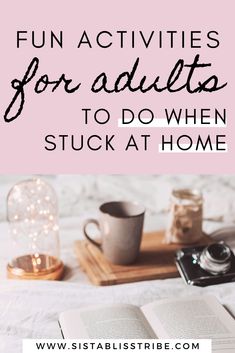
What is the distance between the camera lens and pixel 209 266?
94 cm

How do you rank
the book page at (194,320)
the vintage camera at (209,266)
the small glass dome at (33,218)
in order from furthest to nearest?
the small glass dome at (33,218)
the vintage camera at (209,266)
the book page at (194,320)

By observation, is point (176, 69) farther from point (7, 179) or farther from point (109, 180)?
point (7, 179)

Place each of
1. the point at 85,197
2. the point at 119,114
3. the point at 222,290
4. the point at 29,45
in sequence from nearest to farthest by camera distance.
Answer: the point at 222,290 < the point at 29,45 < the point at 119,114 < the point at 85,197

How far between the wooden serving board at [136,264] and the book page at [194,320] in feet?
0.31

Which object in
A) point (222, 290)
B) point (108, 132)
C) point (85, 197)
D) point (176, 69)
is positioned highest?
point (176, 69)

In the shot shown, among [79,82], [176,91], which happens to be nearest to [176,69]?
[176,91]

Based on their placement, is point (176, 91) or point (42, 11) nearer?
point (42, 11)

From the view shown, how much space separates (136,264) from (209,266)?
5.0 inches

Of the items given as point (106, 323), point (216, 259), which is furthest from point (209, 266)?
point (106, 323)

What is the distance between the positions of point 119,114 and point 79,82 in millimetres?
107

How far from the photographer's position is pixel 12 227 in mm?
1063

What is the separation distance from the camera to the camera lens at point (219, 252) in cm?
93

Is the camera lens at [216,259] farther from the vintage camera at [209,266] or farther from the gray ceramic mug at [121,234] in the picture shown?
the gray ceramic mug at [121,234]

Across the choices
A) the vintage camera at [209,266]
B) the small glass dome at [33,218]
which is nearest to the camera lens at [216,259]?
the vintage camera at [209,266]
